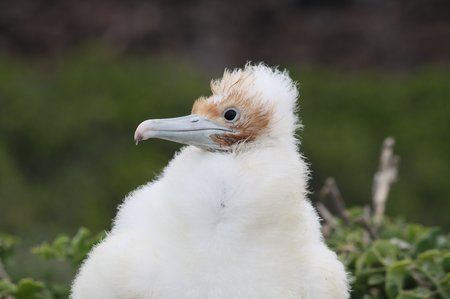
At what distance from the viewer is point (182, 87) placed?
7.12 metres

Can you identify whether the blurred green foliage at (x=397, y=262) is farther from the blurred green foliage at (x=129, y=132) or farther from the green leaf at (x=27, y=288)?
the blurred green foliage at (x=129, y=132)

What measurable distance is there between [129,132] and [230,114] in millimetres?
4111

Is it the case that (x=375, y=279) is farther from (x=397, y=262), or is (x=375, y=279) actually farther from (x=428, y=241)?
(x=428, y=241)

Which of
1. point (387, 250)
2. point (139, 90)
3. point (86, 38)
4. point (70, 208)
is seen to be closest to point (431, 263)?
point (387, 250)

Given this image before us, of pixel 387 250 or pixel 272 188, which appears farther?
pixel 387 250

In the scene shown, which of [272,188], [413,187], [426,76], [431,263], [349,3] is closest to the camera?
[272,188]

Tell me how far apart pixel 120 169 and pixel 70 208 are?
0.40m

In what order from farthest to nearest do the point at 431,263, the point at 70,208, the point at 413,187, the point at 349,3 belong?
the point at 349,3 → the point at 413,187 → the point at 70,208 → the point at 431,263

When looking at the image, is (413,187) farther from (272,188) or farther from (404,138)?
(272,188)

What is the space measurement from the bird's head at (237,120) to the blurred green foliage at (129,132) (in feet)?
11.5

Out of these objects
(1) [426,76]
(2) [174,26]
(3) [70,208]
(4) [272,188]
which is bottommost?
(4) [272,188]

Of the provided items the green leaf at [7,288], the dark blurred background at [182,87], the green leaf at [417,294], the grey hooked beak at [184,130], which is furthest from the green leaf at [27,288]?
the dark blurred background at [182,87]

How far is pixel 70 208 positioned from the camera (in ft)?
20.6

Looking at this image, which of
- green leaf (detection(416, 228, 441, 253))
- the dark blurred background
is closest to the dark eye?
green leaf (detection(416, 228, 441, 253))
